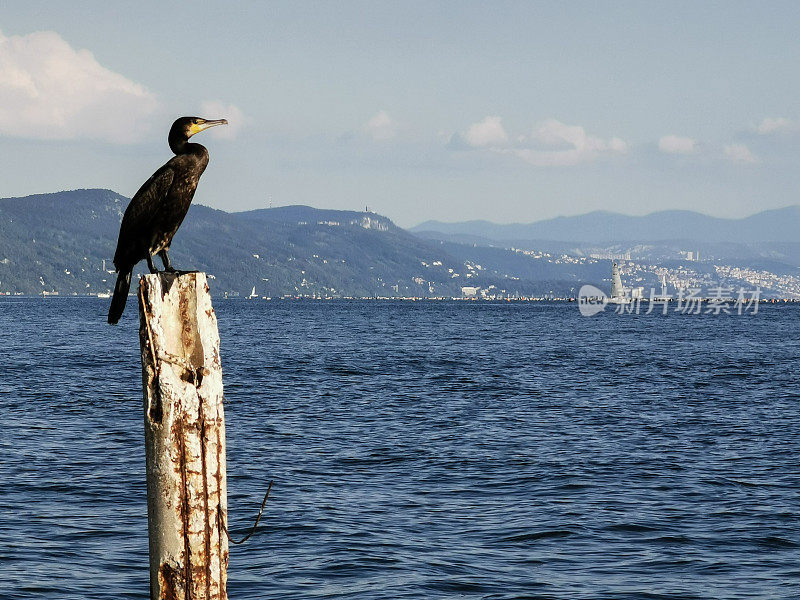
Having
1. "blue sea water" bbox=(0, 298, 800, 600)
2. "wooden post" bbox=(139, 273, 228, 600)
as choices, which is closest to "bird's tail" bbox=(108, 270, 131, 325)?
"wooden post" bbox=(139, 273, 228, 600)

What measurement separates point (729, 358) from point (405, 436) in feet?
179

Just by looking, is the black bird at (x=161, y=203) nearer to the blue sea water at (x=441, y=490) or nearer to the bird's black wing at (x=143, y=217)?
the bird's black wing at (x=143, y=217)

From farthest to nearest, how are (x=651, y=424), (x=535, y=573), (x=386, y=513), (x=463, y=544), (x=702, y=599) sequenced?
1. (x=651, y=424)
2. (x=386, y=513)
3. (x=463, y=544)
4. (x=535, y=573)
5. (x=702, y=599)

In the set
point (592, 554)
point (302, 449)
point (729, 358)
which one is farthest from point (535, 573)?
point (729, 358)

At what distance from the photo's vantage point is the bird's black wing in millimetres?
12727

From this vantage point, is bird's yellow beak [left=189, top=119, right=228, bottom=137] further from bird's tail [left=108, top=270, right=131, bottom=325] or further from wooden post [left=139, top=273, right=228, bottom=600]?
wooden post [left=139, top=273, right=228, bottom=600]

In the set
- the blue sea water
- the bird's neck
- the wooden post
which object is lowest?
the blue sea water

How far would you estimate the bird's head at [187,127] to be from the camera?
12.8 m

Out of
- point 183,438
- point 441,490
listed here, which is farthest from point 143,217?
point 441,490

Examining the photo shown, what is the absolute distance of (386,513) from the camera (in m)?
22.7

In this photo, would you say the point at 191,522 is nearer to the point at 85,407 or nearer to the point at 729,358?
the point at 85,407

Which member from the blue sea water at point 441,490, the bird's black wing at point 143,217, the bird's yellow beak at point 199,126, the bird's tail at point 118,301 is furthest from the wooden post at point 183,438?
the blue sea water at point 441,490

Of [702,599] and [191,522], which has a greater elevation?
[191,522]

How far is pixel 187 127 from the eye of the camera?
1282 centimetres
